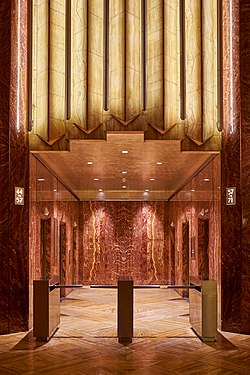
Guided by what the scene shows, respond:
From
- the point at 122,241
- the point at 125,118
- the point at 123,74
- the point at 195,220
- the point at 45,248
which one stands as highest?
the point at 123,74

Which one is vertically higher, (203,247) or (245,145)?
(245,145)

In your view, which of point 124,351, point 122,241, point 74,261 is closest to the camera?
point 124,351

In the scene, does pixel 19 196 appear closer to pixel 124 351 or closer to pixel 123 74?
pixel 123 74

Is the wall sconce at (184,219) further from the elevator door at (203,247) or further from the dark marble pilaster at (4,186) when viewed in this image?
the dark marble pilaster at (4,186)

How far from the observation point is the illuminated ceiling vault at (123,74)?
8.23 m

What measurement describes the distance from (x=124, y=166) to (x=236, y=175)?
390 centimetres

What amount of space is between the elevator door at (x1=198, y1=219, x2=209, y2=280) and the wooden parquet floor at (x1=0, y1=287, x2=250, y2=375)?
2.98 feet

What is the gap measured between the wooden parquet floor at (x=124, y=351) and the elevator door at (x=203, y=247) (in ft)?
2.98

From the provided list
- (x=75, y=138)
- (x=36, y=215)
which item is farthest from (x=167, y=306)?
(x=75, y=138)

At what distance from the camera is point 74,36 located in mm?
8273

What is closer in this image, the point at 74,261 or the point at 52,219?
the point at 52,219

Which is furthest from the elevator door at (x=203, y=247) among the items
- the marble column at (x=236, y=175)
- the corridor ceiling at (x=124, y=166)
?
the marble column at (x=236, y=175)

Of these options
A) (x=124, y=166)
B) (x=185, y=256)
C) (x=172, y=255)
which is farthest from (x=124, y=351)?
(x=172, y=255)

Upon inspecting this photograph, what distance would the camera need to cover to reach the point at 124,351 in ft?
21.5
